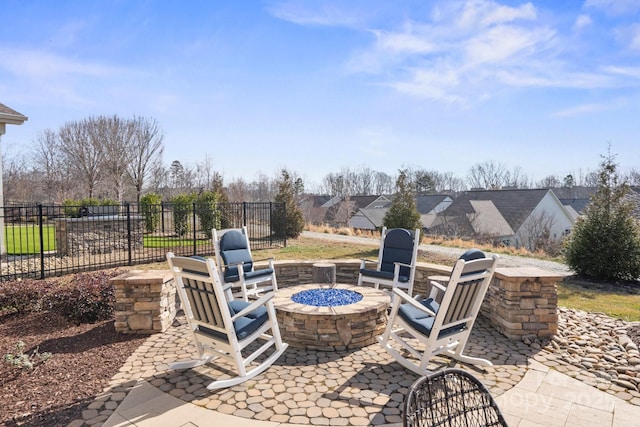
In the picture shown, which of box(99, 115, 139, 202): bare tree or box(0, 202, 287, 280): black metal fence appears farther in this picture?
box(99, 115, 139, 202): bare tree

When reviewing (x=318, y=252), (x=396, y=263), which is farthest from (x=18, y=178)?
(x=396, y=263)

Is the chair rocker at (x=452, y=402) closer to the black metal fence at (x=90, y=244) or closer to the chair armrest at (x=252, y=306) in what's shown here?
the chair armrest at (x=252, y=306)

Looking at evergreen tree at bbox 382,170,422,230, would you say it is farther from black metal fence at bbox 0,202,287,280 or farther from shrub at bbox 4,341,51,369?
shrub at bbox 4,341,51,369

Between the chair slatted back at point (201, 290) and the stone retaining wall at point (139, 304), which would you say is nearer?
the chair slatted back at point (201, 290)

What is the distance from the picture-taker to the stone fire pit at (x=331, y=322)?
151 inches

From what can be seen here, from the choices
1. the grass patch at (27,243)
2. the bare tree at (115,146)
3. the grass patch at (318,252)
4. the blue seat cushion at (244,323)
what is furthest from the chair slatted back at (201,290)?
the bare tree at (115,146)

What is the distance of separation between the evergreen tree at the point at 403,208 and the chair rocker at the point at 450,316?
7476mm

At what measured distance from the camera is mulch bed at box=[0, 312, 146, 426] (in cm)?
263

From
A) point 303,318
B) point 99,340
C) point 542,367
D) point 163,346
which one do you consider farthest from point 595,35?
point 99,340

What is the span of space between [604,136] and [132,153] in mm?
23202

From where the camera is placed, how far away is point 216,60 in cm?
720

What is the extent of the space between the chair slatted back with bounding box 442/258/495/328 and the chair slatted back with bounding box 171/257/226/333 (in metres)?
1.90

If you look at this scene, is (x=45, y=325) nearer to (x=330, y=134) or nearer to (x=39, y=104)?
(x=39, y=104)

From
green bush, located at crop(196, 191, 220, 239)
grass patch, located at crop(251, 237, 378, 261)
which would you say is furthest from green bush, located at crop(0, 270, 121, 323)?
green bush, located at crop(196, 191, 220, 239)
